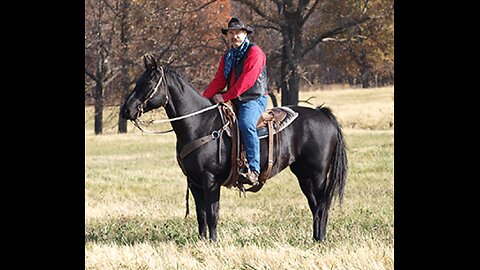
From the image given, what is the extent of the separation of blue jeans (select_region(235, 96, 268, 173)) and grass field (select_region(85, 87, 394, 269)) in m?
0.94

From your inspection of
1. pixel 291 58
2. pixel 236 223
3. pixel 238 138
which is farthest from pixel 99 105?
pixel 238 138

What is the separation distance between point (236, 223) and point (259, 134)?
7.05ft

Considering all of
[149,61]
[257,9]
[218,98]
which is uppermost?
[257,9]

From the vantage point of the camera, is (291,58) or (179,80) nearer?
(179,80)

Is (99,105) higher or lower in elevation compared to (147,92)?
higher

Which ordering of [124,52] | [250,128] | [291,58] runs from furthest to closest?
[124,52], [291,58], [250,128]

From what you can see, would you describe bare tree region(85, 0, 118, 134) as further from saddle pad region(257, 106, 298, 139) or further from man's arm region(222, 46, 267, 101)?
man's arm region(222, 46, 267, 101)

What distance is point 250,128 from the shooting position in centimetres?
858

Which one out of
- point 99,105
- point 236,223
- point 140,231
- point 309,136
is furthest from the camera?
point 99,105

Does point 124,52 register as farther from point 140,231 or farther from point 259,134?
point 259,134

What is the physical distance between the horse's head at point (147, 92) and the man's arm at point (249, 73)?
32.5 inches
